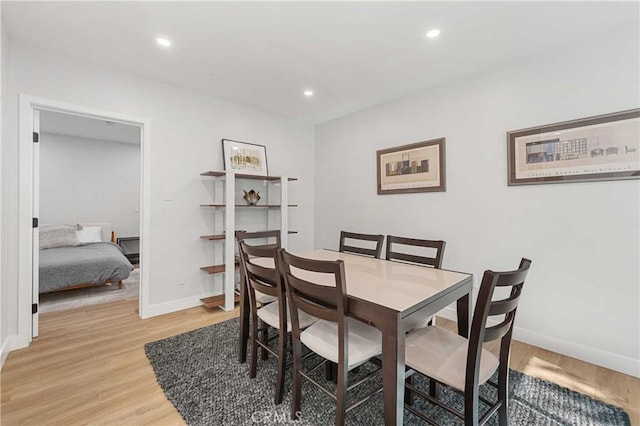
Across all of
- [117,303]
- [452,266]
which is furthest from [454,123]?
[117,303]

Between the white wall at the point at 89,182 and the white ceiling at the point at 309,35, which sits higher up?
the white ceiling at the point at 309,35

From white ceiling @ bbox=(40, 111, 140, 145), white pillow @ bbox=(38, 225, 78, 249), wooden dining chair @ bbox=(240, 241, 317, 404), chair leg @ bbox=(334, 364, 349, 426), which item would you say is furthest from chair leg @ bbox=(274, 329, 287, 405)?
white pillow @ bbox=(38, 225, 78, 249)

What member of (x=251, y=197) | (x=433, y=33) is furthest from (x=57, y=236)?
(x=433, y=33)

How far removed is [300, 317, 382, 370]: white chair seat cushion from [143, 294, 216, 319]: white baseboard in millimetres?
2242

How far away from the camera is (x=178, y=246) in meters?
3.21

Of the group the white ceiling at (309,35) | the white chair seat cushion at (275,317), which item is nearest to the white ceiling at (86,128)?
the white ceiling at (309,35)

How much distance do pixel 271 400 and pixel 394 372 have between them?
0.93 meters

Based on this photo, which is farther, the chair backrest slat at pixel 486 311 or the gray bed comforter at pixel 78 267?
the gray bed comforter at pixel 78 267

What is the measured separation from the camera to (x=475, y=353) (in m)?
1.18

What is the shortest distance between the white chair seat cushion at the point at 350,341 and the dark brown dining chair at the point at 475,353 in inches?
7.2

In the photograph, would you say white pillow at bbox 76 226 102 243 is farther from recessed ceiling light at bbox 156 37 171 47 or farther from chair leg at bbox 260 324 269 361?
chair leg at bbox 260 324 269 361

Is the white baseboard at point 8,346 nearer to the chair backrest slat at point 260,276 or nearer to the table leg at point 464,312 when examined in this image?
the chair backrest slat at point 260,276

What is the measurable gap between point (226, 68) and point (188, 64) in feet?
1.13

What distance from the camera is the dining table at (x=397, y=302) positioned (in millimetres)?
1198
